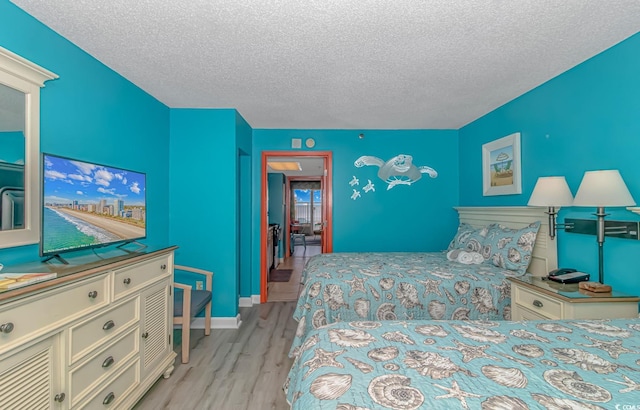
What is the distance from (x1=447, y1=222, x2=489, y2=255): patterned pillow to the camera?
323 centimetres

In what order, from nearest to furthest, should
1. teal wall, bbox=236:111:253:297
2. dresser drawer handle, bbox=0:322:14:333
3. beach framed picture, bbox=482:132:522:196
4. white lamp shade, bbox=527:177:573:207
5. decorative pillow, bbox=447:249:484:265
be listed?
dresser drawer handle, bbox=0:322:14:333
white lamp shade, bbox=527:177:573:207
decorative pillow, bbox=447:249:484:265
beach framed picture, bbox=482:132:522:196
teal wall, bbox=236:111:253:297

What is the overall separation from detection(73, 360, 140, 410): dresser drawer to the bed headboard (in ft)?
10.9

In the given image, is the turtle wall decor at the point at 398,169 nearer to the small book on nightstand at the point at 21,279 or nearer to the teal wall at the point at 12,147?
the teal wall at the point at 12,147

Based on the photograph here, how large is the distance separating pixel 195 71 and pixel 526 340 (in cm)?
281

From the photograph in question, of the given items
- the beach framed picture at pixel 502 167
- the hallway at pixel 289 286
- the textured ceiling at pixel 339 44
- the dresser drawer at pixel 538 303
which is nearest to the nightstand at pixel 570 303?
the dresser drawer at pixel 538 303

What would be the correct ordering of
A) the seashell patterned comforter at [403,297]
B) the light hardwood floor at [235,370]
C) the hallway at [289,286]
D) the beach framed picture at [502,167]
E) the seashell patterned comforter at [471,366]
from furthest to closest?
the hallway at [289,286] < the beach framed picture at [502,167] < the seashell patterned comforter at [403,297] < the light hardwood floor at [235,370] < the seashell patterned comforter at [471,366]

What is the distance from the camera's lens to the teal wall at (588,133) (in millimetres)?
2035

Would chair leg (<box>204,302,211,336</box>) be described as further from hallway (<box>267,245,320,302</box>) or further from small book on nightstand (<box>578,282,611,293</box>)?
small book on nightstand (<box>578,282,611,293</box>)

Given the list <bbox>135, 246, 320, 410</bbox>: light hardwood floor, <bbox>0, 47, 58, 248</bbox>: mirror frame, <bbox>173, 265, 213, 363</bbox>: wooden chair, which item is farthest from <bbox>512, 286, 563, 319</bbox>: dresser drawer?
<bbox>0, 47, 58, 248</bbox>: mirror frame

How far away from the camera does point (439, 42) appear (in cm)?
205

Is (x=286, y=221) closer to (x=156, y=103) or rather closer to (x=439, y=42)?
(x=156, y=103)

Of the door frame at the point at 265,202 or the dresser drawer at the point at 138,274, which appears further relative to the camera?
the door frame at the point at 265,202

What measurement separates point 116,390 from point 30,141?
1.52 m

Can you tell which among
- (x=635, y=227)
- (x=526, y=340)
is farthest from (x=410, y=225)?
(x=526, y=340)
